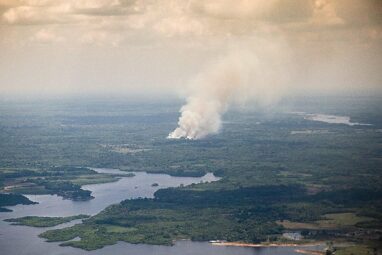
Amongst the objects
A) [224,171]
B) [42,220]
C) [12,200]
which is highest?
[224,171]

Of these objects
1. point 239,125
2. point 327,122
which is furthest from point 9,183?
point 327,122

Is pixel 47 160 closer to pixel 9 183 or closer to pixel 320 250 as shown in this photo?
pixel 9 183

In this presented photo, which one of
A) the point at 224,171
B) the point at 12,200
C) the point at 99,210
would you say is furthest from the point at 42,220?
the point at 224,171

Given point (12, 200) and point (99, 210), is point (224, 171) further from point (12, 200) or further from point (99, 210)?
point (12, 200)

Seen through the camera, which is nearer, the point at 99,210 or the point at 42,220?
the point at 42,220

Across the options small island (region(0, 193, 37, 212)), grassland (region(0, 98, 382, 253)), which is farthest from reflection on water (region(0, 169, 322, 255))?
grassland (region(0, 98, 382, 253))

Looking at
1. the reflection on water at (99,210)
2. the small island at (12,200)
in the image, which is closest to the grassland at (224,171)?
the reflection on water at (99,210)
